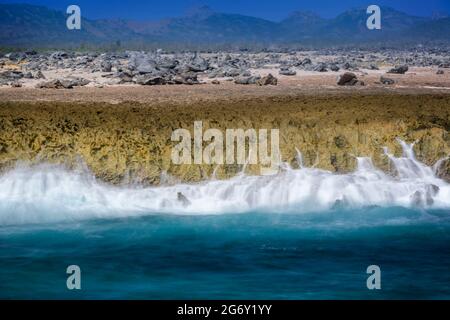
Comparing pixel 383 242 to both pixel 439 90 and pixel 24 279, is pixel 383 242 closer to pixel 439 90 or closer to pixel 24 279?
pixel 24 279

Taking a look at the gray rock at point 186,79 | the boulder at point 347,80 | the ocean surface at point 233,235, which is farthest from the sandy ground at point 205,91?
the ocean surface at point 233,235

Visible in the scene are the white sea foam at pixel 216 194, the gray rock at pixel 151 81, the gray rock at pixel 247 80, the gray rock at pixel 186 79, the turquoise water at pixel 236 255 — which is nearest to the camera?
the turquoise water at pixel 236 255

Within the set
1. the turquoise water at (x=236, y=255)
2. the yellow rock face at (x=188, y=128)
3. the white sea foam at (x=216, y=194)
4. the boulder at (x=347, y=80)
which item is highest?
the boulder at (x=347, y=80)

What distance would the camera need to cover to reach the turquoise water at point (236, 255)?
9.86m

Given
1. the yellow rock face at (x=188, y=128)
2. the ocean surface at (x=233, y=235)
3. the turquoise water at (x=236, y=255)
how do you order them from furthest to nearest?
the yellow rock face at (x=188, y=128) → the ocean surface at (x=233, y=235) → the turquoise water at (x=236, y=255)

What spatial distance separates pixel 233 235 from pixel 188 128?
11.3ft

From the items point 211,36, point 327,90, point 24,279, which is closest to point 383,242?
point 24,279

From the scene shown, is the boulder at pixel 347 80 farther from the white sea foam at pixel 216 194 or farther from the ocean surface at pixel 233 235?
the white sea foam at pixel 216 194

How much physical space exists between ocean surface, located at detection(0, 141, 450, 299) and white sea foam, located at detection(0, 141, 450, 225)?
0.07 feet

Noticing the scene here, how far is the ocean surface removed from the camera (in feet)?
32.9

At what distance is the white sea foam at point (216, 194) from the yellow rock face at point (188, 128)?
10.4 inches

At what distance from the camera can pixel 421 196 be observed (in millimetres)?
14086

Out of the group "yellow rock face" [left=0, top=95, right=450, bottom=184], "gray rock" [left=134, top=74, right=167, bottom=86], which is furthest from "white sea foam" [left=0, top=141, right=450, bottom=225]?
"gray rock" [left=134, top=74, right=167, bottom=86]

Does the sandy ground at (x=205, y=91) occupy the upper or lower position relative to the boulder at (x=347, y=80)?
lower
